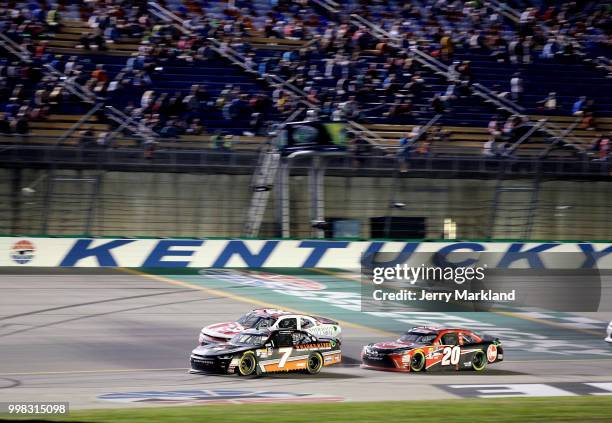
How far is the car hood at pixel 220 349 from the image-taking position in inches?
506

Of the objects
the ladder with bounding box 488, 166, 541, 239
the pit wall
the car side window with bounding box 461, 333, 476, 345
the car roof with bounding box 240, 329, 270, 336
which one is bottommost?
the car side window with bounding box 461, 333, 476, 345

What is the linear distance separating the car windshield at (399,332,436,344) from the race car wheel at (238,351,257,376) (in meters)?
2.33

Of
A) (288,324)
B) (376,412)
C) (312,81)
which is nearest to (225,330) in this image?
(288,324)

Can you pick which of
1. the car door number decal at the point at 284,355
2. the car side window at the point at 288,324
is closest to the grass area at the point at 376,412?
the car door number decal at the point at 284,355

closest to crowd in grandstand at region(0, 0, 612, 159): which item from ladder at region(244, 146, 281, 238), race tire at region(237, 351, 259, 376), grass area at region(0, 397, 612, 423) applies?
ladder at region(244, 146, 281, 238)

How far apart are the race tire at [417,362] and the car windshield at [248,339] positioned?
212cm

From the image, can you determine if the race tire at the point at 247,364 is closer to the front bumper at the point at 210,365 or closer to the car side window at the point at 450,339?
the front bumper at the point at 210,365

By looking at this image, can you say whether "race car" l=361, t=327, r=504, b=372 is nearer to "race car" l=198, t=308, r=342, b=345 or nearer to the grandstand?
"race car" l=198, t=308, r=342, b=345

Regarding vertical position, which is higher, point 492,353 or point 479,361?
point 492,353

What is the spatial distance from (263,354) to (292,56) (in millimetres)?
17370

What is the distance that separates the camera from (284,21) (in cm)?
3059

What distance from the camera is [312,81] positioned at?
93.0ft

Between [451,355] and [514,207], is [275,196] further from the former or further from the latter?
[451,355]

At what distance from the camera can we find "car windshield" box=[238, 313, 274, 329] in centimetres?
1388
